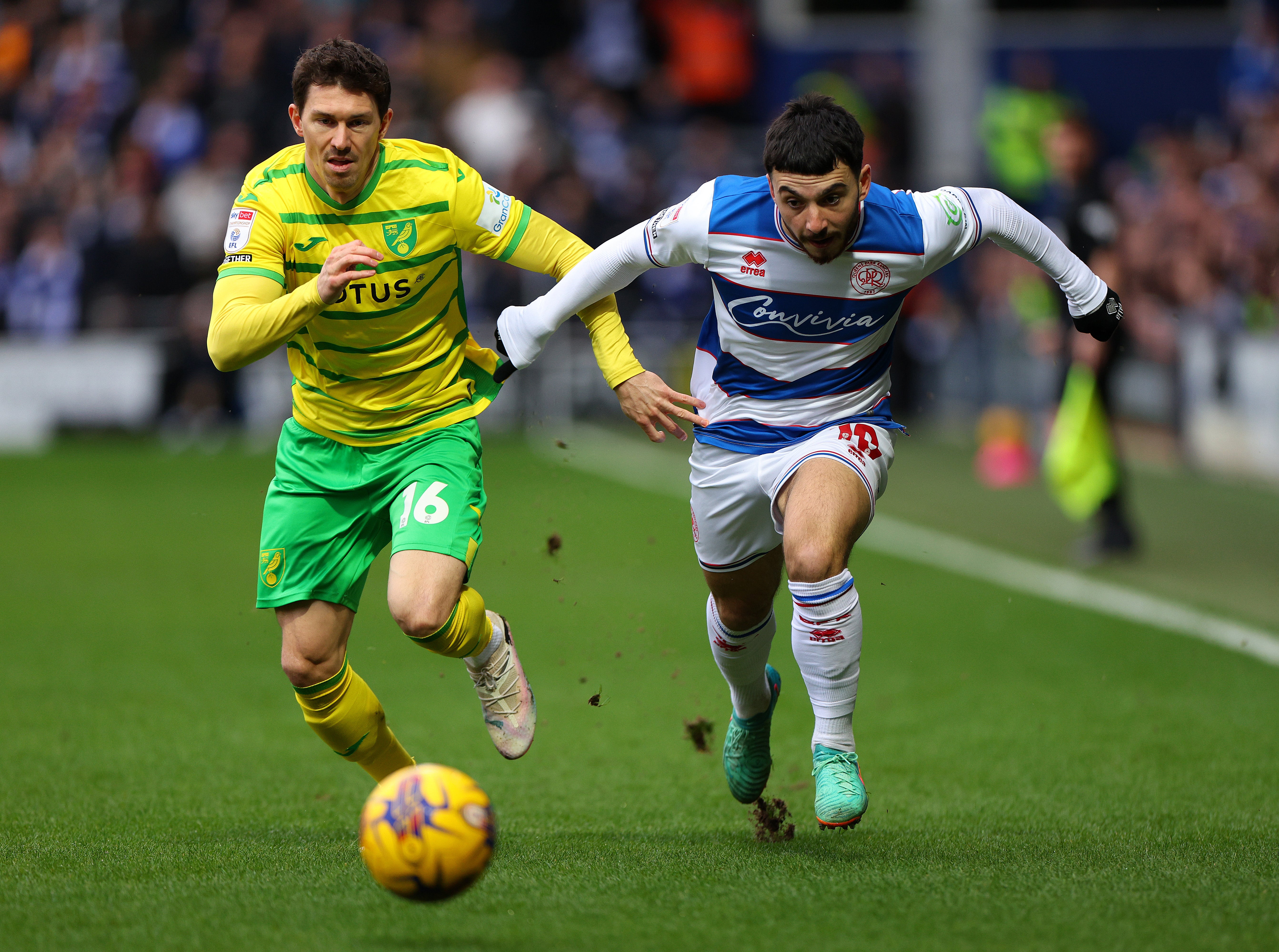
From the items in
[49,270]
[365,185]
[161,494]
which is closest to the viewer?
[365,185]

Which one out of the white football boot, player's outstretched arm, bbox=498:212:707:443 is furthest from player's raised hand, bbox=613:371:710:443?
the white football boot

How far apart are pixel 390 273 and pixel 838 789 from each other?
83.5 inches

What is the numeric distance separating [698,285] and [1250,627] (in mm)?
12245

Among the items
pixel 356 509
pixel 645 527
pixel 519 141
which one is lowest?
pixel 645 527

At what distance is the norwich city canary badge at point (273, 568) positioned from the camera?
5203mm

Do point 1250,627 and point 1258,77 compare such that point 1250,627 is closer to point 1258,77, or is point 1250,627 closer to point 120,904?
point 120,904

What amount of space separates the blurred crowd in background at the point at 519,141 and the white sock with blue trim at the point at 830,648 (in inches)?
429

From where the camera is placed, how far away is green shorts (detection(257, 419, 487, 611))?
5.18m

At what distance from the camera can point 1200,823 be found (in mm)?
5238

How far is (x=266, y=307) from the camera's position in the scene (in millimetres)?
4848

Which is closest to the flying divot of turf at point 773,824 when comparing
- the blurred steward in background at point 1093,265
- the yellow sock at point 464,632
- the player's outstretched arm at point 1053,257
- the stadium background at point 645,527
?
the stadium background at point 645,527

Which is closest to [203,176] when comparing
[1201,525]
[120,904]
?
[1201,525]

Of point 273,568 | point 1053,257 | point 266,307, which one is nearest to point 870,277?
point 1053,257

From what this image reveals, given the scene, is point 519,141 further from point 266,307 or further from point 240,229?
point 266,307
